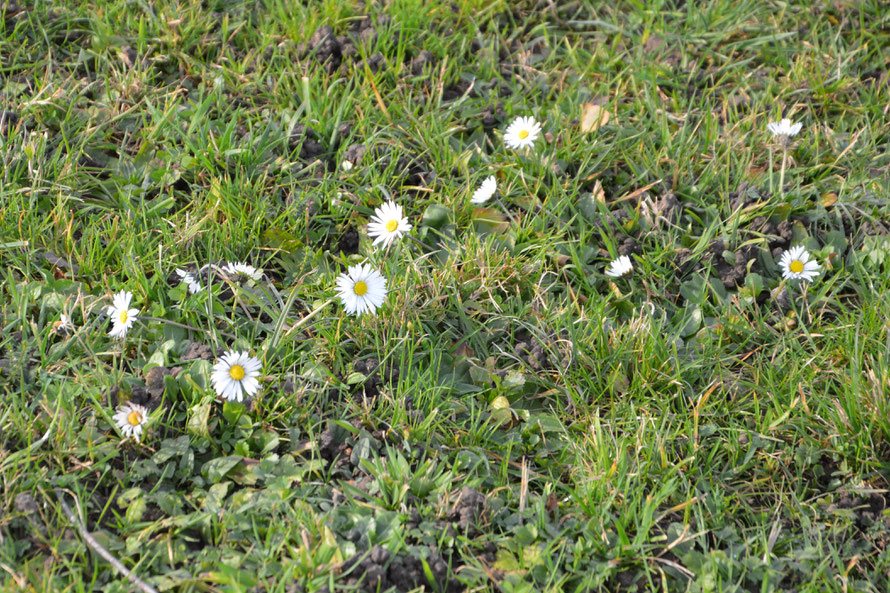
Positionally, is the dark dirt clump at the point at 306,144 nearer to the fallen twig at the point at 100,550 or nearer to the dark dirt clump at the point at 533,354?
the dark dirt clump at the point at 533,354

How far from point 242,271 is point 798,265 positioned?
5.88ft

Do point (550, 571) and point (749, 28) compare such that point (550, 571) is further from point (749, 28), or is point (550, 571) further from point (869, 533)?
point (749, 28)

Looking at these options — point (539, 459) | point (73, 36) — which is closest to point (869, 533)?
point (539, 459)

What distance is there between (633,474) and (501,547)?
383mm

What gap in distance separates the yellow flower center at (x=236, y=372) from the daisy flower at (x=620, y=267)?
1238 mm

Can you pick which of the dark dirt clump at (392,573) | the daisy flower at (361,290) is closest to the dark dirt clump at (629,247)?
the daisy flower at (361,290)

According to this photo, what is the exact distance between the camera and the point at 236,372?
211cm

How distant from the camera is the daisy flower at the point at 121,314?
7.44ft

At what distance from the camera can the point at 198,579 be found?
5.98 ft

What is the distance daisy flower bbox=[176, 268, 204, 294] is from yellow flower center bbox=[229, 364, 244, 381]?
0.40m

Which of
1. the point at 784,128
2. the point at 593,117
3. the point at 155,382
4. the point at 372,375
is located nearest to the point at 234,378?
the point at 155,382

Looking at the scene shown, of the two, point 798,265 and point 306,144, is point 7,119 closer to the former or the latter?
point 306,144

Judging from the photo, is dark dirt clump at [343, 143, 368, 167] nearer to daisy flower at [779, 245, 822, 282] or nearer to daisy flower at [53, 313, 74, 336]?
daisy flower at [53, 313, 74, 336]

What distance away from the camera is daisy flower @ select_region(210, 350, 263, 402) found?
6.92 feet
